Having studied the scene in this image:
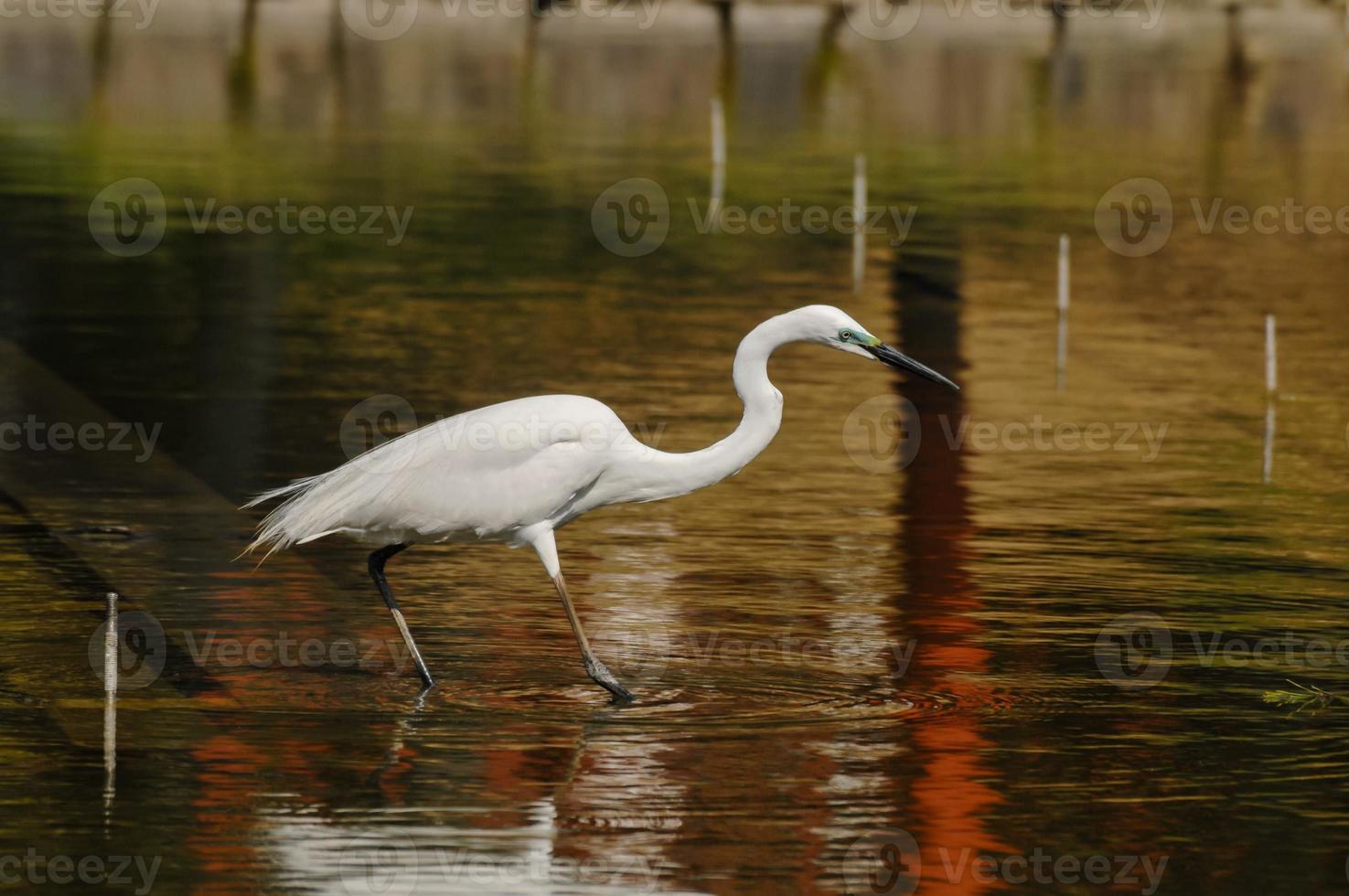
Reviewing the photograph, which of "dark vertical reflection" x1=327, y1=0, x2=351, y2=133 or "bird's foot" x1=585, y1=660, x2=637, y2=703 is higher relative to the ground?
"dark vertical reflection" x1=327, y1=0, x2=351, y2=133

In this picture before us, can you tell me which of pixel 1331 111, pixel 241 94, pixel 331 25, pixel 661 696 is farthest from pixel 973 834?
pixel 331 25

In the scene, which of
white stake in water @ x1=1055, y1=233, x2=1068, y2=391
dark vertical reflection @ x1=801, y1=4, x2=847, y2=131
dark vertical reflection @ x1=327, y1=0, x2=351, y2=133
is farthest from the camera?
dark vertical reflection @ x1=801, y1=4, x2=847, y2=131

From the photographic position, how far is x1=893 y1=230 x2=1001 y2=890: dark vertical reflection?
11773 mm

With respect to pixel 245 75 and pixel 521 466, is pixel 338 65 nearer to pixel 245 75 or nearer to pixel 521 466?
pixel 245 75

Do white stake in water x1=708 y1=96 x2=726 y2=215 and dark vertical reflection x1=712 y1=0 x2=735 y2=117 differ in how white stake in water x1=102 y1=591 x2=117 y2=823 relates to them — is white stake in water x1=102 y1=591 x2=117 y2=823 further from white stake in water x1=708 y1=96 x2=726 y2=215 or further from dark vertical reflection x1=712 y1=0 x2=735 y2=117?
dark vertical reflection x1=712 y1=0 x2=735 y2=117

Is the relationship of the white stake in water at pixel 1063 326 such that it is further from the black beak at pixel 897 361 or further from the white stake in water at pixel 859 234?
the black beak at pixel 897 361

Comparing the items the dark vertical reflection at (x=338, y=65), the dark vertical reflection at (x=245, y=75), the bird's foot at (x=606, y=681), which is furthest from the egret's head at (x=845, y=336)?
the dark vertical reflection at (x=245, y=75)

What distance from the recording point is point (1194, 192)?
4259 centimetres

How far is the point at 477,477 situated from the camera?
44.5ft

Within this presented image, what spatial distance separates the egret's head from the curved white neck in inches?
4.8

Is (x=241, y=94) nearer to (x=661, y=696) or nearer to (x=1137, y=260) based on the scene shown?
(x=1137, y=260)

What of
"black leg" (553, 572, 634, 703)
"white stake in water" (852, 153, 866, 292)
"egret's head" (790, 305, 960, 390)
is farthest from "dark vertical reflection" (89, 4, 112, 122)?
"egret's head" (790, 305, 960, 390)

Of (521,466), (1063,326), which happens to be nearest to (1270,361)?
(1063,326)

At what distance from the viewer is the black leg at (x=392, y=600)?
13531 millimetres
